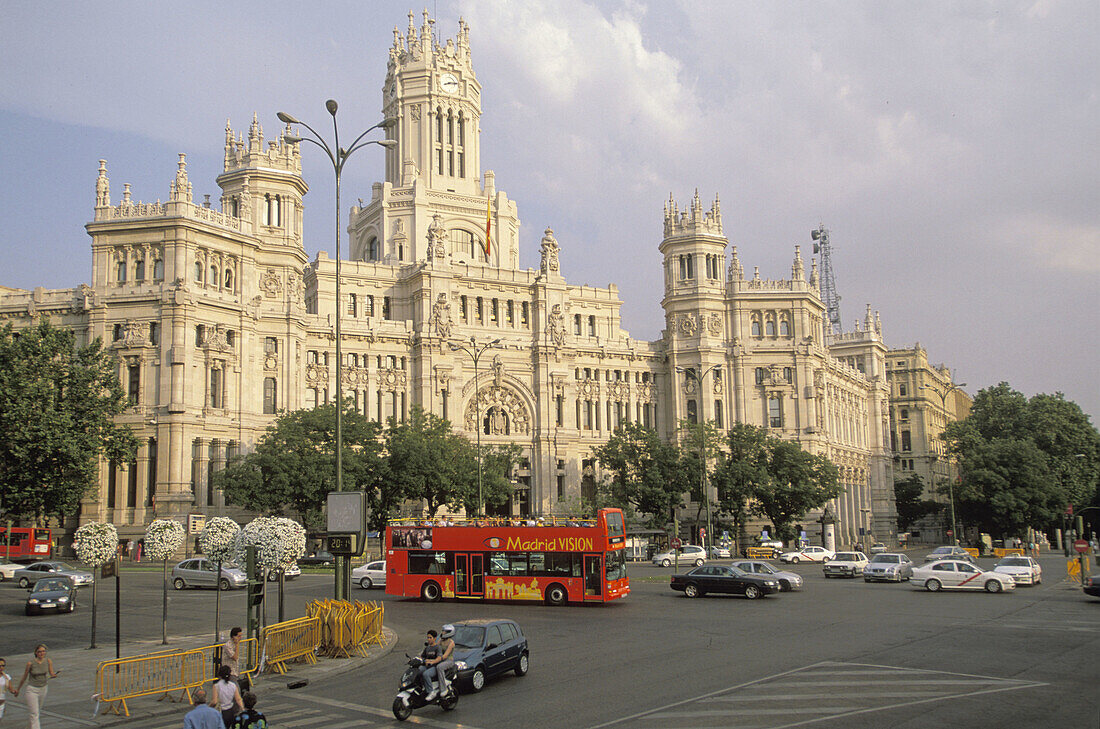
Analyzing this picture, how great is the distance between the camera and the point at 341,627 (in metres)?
25.5

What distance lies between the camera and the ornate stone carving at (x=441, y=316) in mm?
87312

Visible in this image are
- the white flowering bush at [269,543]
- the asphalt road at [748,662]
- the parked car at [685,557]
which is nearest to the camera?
the asphalt road at [748,662]

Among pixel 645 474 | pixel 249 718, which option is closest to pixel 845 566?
pixel 645 474

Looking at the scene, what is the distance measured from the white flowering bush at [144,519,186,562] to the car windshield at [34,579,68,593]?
11.9m

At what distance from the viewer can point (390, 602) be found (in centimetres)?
4025

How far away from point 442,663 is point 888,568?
37.3m

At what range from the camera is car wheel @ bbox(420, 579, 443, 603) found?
40.5m

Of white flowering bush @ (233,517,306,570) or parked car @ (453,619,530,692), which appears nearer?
parked car @ (453,619,530,692)

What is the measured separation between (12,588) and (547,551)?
93.6 ft

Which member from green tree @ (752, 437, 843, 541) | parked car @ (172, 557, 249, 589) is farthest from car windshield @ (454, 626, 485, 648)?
green tree @ (752, 437, 843, 541)

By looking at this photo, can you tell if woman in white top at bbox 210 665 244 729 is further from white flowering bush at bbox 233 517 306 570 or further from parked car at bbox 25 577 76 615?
parked car at bbox 25 577 76 615

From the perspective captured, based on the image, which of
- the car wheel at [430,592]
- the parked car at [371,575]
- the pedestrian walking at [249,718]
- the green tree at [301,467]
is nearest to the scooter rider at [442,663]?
the pedestrian walking at [249,718]

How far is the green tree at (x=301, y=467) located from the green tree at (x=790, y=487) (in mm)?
33796

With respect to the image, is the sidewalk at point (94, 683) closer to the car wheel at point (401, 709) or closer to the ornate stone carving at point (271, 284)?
the car wheel at point (401, 709)
